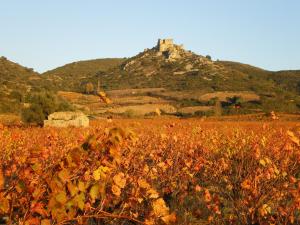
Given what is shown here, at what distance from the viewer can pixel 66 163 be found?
301 centimetres

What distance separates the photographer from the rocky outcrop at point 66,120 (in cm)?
2148

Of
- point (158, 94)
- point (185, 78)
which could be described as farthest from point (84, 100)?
point (185, 78)

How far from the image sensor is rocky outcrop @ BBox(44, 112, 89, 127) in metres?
21.5

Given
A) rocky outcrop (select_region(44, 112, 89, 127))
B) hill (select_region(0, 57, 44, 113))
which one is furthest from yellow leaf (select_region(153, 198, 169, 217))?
hill (select_region(0, 57, 44, 113))

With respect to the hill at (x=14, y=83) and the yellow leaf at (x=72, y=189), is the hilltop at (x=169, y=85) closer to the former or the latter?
the hill at (x=14, y=83)

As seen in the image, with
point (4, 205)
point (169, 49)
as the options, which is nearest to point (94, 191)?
point (4, 205)

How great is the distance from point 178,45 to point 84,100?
65327 millimetres

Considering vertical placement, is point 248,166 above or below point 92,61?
below

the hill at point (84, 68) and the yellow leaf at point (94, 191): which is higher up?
the hill at point (84, 68)

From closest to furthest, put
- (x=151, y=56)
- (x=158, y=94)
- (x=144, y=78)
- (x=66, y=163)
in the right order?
(x=66, y=163), (x=158, y=94), (x=144, y=78), (x=151, y=56)

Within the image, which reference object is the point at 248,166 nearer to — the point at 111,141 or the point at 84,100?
the point at 111,141

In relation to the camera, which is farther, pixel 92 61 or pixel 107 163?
pixel 92 61

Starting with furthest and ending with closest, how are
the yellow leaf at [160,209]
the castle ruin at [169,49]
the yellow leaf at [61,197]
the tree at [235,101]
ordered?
the castle ruin at [169,49], the tree at [235,101], the yellow leaf at [160,209], the yellow leaf at [61,197]

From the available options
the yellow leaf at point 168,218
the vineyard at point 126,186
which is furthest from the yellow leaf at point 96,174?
the yellow leaf at point 168,218
